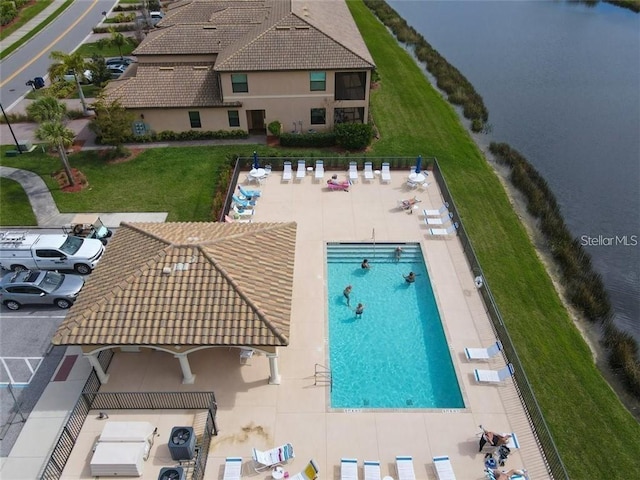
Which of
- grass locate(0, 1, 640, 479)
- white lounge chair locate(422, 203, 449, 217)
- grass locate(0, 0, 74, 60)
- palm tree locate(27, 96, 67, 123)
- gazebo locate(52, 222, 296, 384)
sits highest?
palm tree locate(27, 96, 67, 123)

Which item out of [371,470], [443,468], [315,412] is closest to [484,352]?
[443,468]

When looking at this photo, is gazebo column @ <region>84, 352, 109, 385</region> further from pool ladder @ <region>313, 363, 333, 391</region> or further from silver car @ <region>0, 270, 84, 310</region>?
pool ladder @ <region>313, 363, 333, 391</region>

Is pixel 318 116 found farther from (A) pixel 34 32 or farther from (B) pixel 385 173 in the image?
(A) pixel 34 32

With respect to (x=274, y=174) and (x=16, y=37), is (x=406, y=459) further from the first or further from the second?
(x=16, y=37)

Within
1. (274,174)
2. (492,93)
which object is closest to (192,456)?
(274,174)

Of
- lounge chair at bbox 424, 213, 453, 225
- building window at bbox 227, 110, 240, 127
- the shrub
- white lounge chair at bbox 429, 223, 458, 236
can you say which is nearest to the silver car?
white lounge chair at bbox 429, 223, 458, 236

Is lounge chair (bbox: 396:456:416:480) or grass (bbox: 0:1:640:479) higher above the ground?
lounge chair (bbox: 396:456:416:480)

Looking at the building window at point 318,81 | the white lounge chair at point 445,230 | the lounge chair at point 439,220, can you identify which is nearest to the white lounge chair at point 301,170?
the building window at point 318,81
